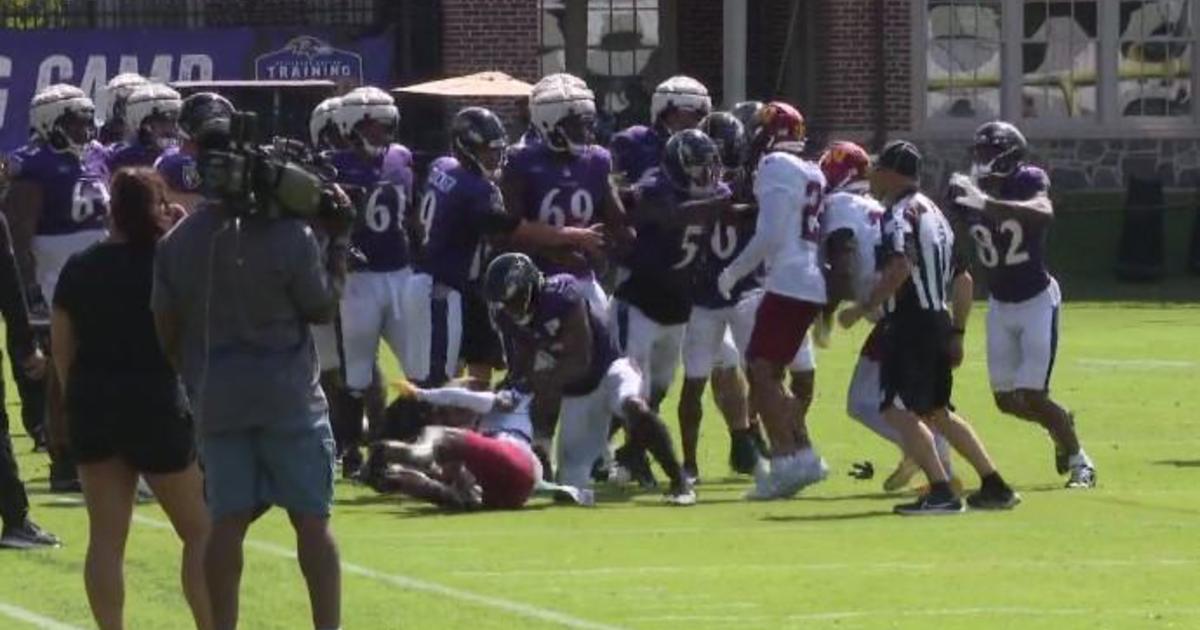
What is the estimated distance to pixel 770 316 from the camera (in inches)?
643

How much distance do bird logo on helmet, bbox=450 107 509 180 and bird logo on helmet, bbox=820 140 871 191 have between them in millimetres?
1761

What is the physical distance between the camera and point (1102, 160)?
129 ft

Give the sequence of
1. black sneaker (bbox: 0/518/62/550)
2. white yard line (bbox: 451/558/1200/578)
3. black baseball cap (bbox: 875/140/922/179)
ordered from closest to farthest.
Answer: white yard line (bbox: 451/558/1200/578), black sneaker (bbox: 0/518/62/550), black baseball cap (bbox: 875/140/922/179)

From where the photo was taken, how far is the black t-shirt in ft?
36.6

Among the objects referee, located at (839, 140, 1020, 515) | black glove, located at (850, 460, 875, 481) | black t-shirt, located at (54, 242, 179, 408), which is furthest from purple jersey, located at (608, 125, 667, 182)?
black t-shirt, located at (54, 242, 179, 408)

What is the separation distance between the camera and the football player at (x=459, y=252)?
1733 centimetres

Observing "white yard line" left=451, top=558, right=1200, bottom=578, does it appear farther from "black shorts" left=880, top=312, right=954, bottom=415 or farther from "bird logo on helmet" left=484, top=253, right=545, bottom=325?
"bird logo on helmet" left=484, top=253, right=545, bottom=325

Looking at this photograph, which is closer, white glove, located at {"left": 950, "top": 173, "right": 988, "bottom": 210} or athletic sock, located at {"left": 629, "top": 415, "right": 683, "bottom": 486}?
athletic sock, located at {"left": 629, "top": 415, "right": 683, "bottom": 486}

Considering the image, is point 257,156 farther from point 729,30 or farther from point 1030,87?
point 1030,87

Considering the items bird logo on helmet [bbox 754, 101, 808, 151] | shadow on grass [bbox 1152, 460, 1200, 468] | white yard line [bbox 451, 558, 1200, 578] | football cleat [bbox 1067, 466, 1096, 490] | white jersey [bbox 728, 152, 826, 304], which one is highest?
bird logo on helmet [bbox 754, 101, 808, 151]

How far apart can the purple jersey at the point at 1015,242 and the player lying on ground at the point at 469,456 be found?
258 cm

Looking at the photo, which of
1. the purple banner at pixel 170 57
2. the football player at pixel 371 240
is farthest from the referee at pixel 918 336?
the purple banner at pixel 170 57

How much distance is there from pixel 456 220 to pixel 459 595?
15.8 ft

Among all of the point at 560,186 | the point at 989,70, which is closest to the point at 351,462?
the point at 560,186
